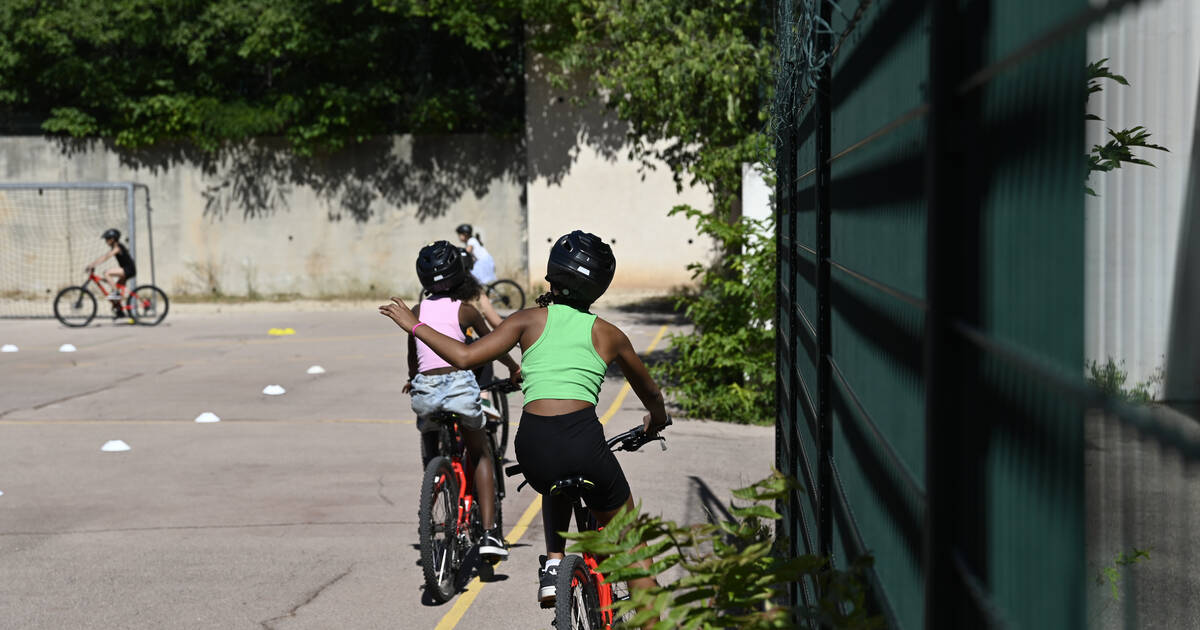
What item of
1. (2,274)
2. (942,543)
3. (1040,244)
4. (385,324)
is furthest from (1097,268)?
(2,274)

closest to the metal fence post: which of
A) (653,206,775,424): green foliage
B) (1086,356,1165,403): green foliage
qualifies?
(1086,356,1165,403): green foliage

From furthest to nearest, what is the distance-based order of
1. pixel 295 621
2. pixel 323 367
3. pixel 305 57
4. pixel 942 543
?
pixel 305 57 → pixel 323 367 → pixel 295 621 → pixel 942 543

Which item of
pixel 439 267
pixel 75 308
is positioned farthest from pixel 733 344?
pixel 75 308

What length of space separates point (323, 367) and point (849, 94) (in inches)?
524

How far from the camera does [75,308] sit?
22688 mm

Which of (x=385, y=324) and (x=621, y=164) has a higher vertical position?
(x=621, y=164)

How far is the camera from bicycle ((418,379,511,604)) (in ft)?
19.2

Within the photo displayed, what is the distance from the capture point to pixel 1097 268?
1.08 meters

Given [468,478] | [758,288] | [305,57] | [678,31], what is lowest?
[468,478]

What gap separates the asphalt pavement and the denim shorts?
2.94 ft

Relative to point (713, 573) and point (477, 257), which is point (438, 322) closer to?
point (713, 573)

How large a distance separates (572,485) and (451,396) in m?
2.00

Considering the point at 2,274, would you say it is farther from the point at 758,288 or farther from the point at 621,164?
the point at 758,288

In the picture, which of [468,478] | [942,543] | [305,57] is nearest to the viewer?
[942,543]
